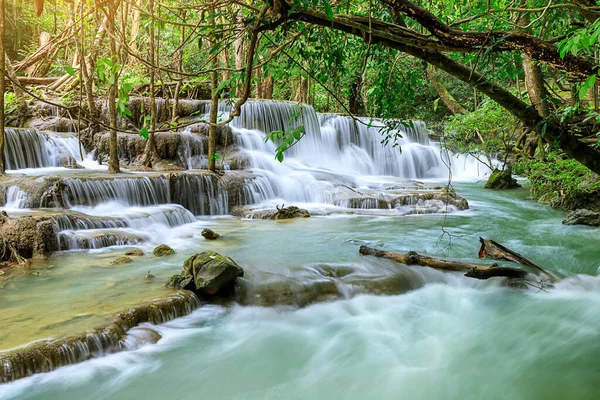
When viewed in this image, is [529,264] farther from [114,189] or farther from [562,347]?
[114,189]

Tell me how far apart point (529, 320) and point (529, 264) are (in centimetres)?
98

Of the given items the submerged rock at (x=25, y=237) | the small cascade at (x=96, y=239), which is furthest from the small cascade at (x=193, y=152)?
the submerged rock at (x=25, y=237)

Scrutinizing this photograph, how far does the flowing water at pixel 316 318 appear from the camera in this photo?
3812 millimetres

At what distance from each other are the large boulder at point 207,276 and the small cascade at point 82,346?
0.40 metres

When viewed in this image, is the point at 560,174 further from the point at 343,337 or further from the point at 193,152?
the point at 193,152

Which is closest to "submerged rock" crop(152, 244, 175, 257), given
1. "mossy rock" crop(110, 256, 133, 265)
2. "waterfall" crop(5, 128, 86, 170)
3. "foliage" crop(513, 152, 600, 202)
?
"mossy rock" crop(110, 256, 133, 265)

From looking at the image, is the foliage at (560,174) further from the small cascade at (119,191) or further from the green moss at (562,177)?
the small cascade at (119,191)

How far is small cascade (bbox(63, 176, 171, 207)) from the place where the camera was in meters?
9.13

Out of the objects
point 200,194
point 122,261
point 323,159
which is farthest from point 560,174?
point 323,159

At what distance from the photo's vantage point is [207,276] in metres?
5.10

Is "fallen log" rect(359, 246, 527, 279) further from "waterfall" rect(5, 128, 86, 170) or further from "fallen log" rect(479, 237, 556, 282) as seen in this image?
"waterfall" rect(5, 128, 86, 170)

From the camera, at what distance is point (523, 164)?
1098cm

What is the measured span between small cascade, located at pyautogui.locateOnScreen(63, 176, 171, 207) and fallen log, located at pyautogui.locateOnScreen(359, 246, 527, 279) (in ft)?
18.0

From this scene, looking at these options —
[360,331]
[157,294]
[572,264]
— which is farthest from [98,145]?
[572,264]
